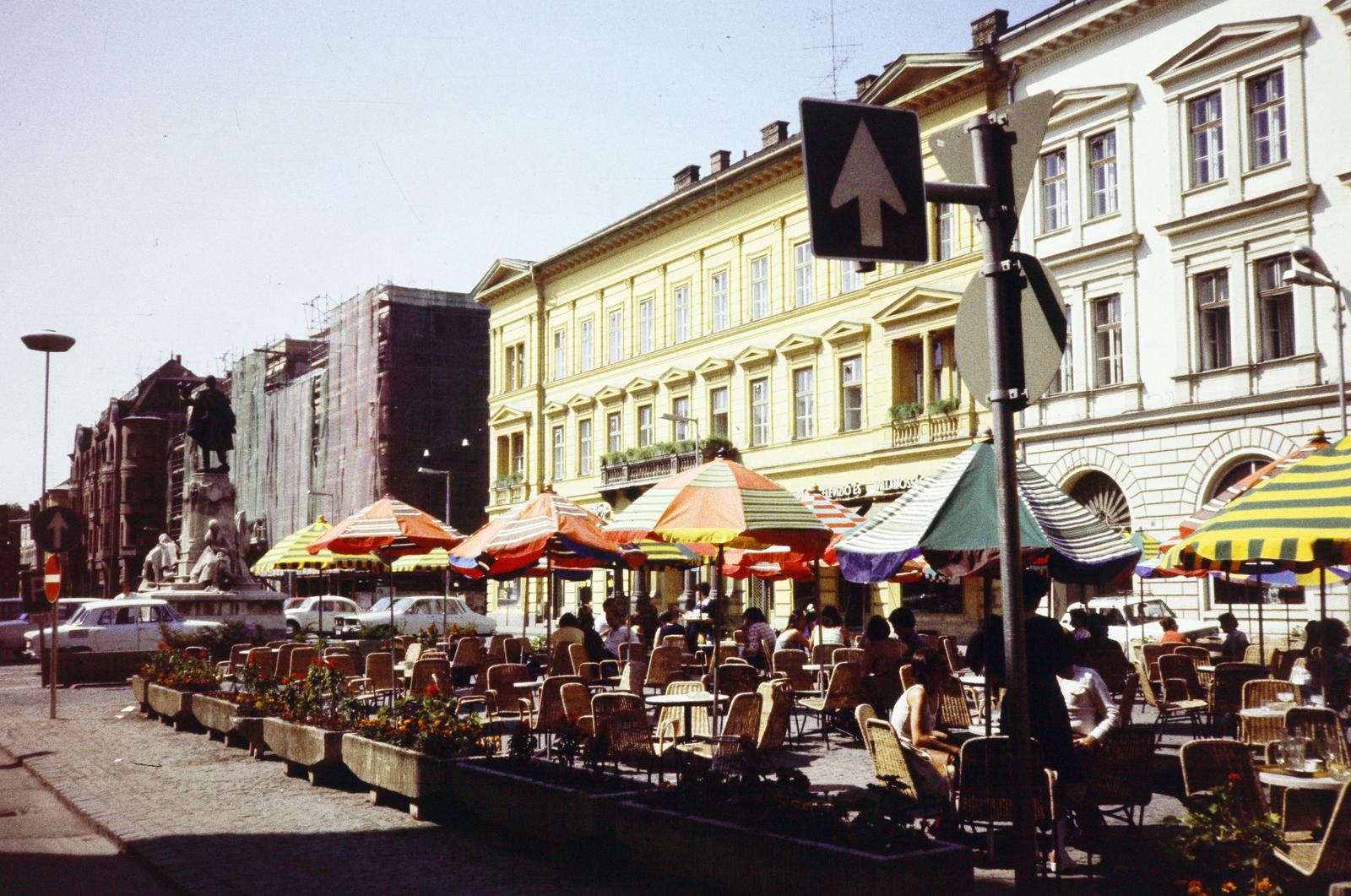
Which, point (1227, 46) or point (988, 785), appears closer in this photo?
point (988, 785)

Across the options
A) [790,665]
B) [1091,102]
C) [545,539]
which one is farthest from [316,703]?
[1091,102]

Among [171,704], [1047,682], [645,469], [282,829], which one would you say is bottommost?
[282,829]

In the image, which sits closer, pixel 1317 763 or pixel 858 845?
pixel 858 845

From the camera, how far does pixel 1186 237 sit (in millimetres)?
29312

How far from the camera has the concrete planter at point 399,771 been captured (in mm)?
9938

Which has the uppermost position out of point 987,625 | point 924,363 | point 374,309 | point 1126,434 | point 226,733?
point 374,309

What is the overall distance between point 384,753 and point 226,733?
565 cm

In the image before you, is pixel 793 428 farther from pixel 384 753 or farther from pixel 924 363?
pixel 384 753

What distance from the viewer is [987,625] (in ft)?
27.0

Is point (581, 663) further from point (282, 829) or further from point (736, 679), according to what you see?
point (282, 829)

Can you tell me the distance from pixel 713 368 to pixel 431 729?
35214 millimetres

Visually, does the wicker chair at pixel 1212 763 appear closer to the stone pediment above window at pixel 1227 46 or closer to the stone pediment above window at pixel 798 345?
the stone pediment above window at pixel 1227 46

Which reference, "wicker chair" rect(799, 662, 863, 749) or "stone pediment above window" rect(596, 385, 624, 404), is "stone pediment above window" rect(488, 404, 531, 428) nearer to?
"stone pediment above window" rect(596, 385, 624, 404)

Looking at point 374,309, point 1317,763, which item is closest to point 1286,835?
point 1317,763
